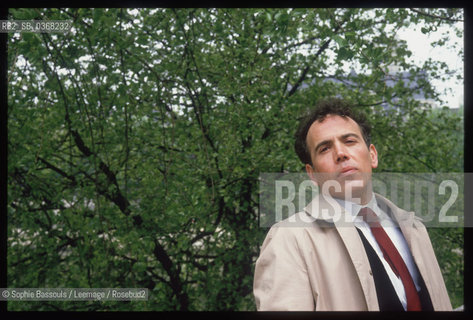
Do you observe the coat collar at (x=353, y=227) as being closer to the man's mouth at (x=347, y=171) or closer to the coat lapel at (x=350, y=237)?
the coat lapel at (x=350, y=237)

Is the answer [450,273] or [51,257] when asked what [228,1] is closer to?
[51,257]

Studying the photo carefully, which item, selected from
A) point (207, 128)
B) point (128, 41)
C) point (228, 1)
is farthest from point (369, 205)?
point (207, 128)

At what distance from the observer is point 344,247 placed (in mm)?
1545

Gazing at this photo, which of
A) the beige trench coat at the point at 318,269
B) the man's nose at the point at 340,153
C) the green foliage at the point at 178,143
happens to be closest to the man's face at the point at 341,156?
the man's nose at the point at 340,153

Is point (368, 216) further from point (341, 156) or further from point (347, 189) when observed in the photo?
point (341, 156)

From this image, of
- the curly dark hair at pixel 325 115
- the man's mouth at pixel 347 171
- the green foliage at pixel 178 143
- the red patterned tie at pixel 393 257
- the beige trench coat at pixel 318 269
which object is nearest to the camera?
the beige trench coat at pixel 318 269

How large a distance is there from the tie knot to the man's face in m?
0.05

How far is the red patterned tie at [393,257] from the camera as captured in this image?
1.54 meters

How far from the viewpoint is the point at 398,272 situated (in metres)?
1.57

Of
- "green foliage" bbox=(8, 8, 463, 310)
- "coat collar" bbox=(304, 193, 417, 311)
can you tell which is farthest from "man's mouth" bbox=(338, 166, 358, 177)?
"green foliage" bbox=(8, 8, 463, 310)

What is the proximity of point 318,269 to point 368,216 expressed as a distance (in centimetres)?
36

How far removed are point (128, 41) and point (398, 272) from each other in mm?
2028

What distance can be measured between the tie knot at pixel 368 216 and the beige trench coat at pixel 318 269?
0.12 metres

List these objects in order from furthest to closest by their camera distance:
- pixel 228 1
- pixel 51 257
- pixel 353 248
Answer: pixel 51 257
pixel 228 1
pixel 353 248
